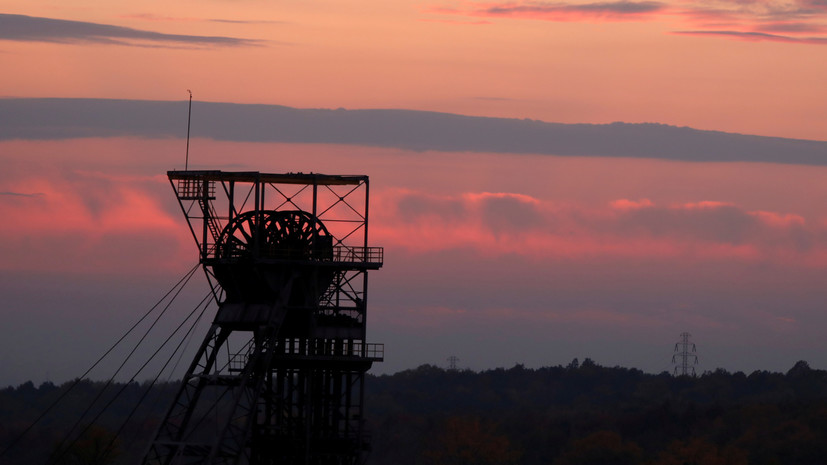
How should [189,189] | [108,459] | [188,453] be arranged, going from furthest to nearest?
[108,459], [189,189], [188,453]

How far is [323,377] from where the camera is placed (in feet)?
285

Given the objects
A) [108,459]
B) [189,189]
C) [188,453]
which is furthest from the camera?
[108,459]

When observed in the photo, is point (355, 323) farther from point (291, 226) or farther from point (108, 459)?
point (108, 459)

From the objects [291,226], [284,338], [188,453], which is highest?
[291,226]

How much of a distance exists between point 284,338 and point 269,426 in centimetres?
495

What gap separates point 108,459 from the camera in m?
176

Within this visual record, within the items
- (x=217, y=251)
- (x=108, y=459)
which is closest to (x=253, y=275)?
(x=217, y=251)

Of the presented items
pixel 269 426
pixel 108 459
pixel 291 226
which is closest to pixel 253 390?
pixel 269 426

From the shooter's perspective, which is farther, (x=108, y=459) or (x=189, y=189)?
(x=108, y=459)

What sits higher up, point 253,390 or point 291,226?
point 291,226

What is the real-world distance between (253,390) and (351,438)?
21.1ft

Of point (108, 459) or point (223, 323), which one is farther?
point (108, 459)

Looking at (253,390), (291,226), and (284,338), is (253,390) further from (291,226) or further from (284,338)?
(291,226)

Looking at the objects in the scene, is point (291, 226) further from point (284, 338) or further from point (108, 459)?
point (108, 459)
